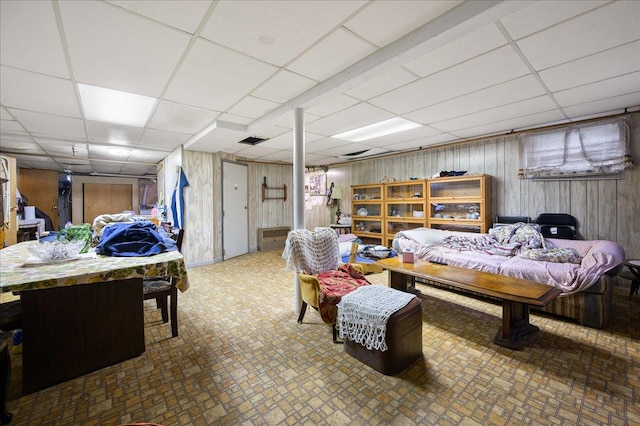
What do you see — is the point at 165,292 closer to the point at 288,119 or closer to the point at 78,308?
the point at 78,308

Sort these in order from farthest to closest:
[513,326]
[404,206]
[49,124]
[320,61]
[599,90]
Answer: [404,206] → [49,124] → [599,90] → [513,326] → [320,61]

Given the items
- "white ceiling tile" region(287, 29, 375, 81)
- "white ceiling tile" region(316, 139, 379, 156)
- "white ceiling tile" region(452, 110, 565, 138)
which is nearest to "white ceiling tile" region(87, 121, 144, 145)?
"white ceiling tile" region(287, 29, 375, 81)

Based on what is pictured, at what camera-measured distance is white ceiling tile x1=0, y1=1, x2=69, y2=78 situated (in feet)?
4.93

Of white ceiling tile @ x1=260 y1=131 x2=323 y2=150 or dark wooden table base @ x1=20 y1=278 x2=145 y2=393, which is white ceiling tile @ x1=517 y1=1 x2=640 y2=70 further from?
dark wooden table base @ x1=20 y1=278 x2=145 y2=393

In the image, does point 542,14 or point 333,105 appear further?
point 333,105

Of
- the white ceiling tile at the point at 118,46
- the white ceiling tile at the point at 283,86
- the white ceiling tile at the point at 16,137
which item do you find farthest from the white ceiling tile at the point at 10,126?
the white ceiling tile at the point at 283,86

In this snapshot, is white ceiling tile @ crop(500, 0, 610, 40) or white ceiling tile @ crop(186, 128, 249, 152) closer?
white ceiling tile @ crop(500, 0, 610, 40)

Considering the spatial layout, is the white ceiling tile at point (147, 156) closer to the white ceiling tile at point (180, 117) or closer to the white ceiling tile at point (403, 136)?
the white ceiling tile at point (180, 117)

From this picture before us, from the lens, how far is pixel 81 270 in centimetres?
175

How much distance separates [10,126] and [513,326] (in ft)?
21.1

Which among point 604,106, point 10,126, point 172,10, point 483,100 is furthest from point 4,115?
point 604,106

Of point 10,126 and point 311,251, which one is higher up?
point 10,126

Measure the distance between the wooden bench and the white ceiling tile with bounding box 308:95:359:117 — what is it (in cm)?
194

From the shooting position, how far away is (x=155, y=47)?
1905 mm
